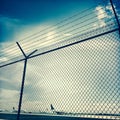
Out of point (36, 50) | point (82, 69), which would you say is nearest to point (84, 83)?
point (82, 69)

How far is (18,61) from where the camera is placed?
20.1ft

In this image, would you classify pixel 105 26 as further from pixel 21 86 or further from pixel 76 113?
pixel 21 86

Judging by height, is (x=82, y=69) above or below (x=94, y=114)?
above

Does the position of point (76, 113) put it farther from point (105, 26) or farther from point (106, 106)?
point (105, 26)

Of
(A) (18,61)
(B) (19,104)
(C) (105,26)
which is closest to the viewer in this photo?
(C) (105,26)

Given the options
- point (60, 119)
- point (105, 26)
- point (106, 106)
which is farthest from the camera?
point (60, 119)

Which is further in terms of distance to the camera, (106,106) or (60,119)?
(60,119)

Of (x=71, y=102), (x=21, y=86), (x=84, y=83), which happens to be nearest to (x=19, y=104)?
(x=21, y=86)

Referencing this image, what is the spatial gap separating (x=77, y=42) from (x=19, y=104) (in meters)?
2.42

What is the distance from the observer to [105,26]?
4.12 meters

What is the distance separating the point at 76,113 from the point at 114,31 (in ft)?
6.49

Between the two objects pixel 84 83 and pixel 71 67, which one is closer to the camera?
pixel 84 83

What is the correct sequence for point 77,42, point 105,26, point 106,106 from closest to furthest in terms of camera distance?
point 106,106 < point 105,26 < point 77,42

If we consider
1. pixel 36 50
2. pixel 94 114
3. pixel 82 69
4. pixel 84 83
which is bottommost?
pixel 94 114
